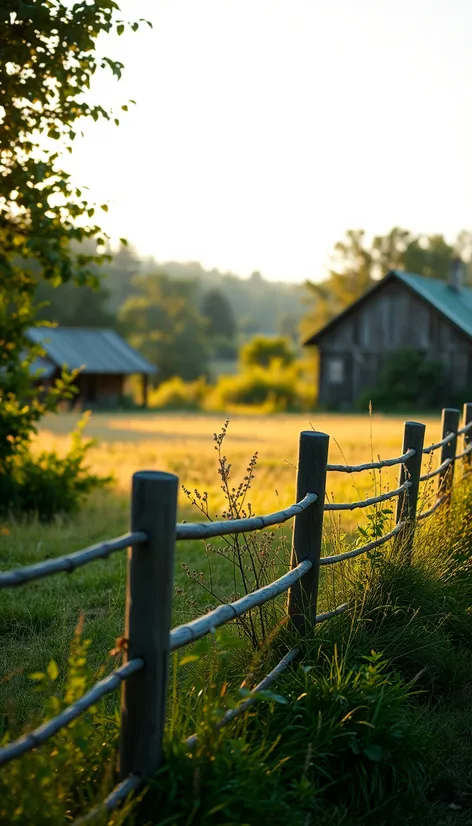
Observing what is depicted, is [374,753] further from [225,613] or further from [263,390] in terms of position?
[263,390]

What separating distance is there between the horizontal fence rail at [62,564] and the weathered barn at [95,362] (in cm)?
4431

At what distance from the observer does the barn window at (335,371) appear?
4422cm

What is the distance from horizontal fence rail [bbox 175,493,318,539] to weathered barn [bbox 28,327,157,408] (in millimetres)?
43114

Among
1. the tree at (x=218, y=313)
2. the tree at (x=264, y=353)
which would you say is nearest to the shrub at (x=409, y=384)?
the tree at (x=264, y=353)

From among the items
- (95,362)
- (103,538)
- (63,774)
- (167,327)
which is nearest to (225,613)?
(63,774)

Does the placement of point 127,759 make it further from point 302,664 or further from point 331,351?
point 331,351

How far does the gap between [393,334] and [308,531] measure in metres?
39.1

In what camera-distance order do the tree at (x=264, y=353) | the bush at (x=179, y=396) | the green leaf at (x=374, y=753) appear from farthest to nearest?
1. the tree at (x=264, y=353)
2. the bush at (x=179, y=396)
3. the green leaf at (x=374, y=753)

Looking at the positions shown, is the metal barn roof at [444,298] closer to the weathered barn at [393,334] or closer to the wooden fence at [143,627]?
the weathered barn at [393,334]

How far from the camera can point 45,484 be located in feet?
32.6

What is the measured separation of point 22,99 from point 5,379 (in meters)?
2.89

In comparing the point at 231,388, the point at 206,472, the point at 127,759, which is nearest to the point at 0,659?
the point at 127,759

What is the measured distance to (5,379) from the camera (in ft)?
29.2

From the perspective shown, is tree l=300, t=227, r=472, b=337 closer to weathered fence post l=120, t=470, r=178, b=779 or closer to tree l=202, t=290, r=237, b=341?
tree l=202, t=290, r=237, b=341
